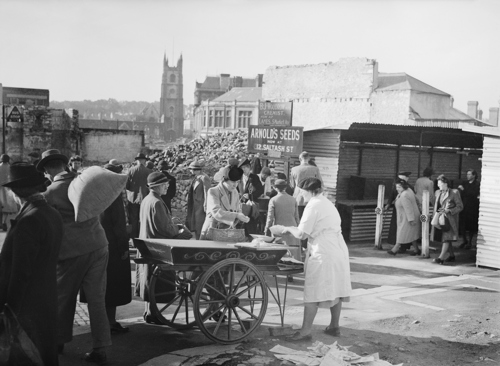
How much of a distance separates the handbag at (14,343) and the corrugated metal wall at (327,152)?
11.1 metres

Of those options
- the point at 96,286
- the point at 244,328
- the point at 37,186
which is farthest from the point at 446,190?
the point at 37,186

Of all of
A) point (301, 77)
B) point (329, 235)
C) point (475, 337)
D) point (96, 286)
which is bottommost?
point (475, 337)

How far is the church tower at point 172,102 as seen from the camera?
10444 cm

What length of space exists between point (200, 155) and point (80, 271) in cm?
3279

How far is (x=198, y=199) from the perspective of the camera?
1109cm

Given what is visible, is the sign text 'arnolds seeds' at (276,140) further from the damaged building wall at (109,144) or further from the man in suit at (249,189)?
the damaged building wall at (109,144)

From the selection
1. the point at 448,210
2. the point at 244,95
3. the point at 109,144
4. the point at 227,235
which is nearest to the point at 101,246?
the point at 227,235

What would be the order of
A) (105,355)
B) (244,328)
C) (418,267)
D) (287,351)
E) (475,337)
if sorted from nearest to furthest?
1. (105,355)
2. (287,351)
3. (244,328)
4. (475,337)
5. (418,267)

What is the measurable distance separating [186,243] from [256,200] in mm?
6365

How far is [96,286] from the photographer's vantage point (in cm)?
576

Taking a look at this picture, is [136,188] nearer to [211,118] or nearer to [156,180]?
[156,180]

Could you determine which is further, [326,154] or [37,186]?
[326,154]

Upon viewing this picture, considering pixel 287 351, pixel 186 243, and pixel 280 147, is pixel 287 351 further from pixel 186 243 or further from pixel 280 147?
pixel 280 147

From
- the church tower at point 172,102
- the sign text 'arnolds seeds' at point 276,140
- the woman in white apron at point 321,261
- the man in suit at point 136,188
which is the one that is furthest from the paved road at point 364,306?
the church tower at point 172,102
